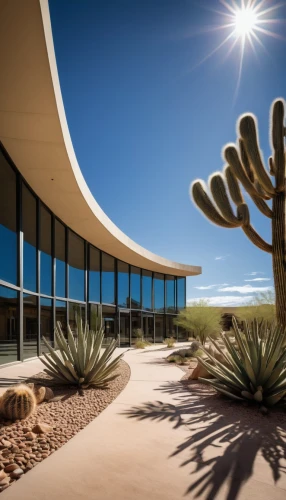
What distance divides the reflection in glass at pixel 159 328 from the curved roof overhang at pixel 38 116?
11.0 meters

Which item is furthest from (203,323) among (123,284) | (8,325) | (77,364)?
(77,364)

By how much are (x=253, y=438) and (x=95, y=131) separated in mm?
9517

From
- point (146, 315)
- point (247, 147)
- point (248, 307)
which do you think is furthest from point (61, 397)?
point (248, 307)

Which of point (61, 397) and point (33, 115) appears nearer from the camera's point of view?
point (61, 397)

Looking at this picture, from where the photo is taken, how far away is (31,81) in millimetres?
6129

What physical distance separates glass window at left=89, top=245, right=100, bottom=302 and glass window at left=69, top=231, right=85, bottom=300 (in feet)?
2.91

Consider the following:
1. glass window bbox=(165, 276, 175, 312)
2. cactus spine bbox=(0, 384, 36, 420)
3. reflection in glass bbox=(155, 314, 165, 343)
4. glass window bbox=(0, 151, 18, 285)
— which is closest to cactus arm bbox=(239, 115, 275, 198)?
glass window bbox=(0, 151, 18, 285)

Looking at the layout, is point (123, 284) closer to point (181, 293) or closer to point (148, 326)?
point (148, 326)

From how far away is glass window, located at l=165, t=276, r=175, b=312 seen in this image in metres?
24.5

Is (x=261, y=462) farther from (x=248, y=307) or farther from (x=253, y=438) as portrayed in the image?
(x=248, y=307)

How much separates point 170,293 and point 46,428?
69.5 ft

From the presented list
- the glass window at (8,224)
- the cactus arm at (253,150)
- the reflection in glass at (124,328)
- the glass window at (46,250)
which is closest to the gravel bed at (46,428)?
the glass window at (8,224)

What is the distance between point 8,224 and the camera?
9.27 metres

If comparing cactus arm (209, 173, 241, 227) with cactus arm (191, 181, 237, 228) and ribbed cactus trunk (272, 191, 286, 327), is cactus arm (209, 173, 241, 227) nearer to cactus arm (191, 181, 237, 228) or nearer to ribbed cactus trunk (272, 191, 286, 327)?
cactus arm (191, 181, 237, 228)
